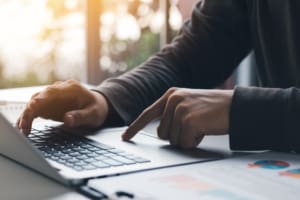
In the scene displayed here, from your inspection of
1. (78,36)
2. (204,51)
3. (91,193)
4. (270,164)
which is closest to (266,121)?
(270,164)

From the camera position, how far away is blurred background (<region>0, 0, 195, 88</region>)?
2.08 metres

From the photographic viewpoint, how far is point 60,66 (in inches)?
86.9

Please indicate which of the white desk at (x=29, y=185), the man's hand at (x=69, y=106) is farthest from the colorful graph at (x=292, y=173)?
the man's hand at (x=69, y=106)

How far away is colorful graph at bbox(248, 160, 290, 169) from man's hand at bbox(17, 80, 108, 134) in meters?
0.32

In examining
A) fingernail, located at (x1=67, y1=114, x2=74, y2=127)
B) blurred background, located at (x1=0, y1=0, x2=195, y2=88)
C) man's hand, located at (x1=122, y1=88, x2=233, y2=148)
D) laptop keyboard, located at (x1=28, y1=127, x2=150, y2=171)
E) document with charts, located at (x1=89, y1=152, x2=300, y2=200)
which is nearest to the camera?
document with charts, located at (x1=89, y1=152, x2=300, y2=200)

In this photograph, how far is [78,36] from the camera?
2.16 m

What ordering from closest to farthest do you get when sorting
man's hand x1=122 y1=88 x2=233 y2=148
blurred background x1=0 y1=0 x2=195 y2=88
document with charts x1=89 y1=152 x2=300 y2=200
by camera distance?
1. document with charts x1=89 y1=152 x2=300 y2=200
2. man's hand x1=122 y1=88 x2=233 y2=148
3. blurred background x1=0 y1=0 x2=195 y2=88

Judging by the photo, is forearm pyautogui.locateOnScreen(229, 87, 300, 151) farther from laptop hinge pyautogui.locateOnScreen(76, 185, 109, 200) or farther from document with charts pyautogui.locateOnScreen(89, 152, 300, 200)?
laptop hinge pyautogui.locateOnScreen(76, 185, 109, 200)

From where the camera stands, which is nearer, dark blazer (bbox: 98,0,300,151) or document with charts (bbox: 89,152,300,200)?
document with charts (bbox: 89,152,300,200)

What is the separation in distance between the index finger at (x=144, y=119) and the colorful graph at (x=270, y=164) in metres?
0.20

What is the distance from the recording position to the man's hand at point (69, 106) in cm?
98

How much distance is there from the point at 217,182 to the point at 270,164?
12 centimetres

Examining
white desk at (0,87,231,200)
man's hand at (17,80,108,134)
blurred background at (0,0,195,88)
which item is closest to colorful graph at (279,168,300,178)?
white desk at (0,87,231,200)

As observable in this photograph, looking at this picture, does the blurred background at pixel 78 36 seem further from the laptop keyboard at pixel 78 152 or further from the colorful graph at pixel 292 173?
the colorful graph at pixel 292 173
